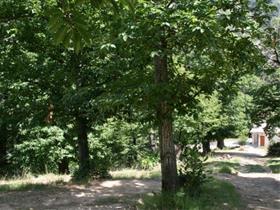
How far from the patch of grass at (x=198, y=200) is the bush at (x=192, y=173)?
0.23m

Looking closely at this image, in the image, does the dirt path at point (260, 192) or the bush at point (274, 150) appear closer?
the dirt path at point (260, 192)

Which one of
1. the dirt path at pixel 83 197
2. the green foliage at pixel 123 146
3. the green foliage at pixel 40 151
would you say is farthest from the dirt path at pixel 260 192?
the green foliage at pixel 40 151

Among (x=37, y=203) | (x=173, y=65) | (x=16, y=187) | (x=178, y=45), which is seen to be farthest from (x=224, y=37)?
(x=16, y=187)

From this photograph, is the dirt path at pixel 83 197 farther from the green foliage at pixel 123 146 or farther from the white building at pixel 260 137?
the white building at pixel 260 137

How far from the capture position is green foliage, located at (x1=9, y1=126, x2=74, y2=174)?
61.1 ft

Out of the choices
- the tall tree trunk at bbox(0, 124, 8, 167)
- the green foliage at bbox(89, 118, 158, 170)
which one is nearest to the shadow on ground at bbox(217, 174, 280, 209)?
the green foliage at bbox(89, 118, 158, 170)

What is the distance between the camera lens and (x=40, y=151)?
1905 cm

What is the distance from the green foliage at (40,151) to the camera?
61.1ft

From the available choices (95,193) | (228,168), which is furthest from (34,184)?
(228,168)

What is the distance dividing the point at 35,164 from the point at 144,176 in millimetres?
7383

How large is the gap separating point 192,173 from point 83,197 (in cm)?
257

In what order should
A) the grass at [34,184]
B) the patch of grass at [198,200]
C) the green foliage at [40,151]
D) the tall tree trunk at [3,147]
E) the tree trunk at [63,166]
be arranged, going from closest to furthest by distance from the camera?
the patch of grass at [198,200], the grass at [34,184], the green foliage at [40,151], the tree trunk at [63,166], the tall tree trunk at [3,147]

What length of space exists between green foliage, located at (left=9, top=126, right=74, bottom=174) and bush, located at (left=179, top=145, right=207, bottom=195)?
7007 mm

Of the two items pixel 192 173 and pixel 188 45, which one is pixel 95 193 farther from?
pixel 188 45
